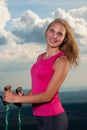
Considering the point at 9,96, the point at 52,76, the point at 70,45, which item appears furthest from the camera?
the point at 70,45

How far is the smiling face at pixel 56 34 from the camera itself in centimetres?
420

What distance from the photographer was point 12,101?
3.96 meters

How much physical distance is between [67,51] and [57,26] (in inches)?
12.1

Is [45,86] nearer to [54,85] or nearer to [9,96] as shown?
[54,85]

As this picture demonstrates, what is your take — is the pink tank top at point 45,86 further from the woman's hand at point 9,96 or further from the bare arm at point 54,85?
the woman's hand at point 9,96

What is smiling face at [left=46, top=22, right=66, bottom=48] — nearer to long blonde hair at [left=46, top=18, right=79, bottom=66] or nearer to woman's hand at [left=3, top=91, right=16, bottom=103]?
long blonde hair at [left=46, top=18, right=79, bottom=66]

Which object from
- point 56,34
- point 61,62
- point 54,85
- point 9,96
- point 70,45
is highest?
point 56,34

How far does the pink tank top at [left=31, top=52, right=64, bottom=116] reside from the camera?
13.4 ft

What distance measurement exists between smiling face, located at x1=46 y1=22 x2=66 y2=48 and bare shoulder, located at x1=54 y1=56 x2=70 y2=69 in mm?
239

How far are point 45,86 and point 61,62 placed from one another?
32cm

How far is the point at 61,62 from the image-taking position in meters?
4.04

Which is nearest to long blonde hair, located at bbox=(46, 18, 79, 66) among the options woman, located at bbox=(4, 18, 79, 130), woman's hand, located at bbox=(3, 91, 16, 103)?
woman, located at bbox=(4, 18, 79, 130)

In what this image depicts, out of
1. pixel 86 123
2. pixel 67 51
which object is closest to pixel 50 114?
pixel 67 51

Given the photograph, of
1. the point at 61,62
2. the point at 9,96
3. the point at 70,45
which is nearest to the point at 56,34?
the point at 70,45
